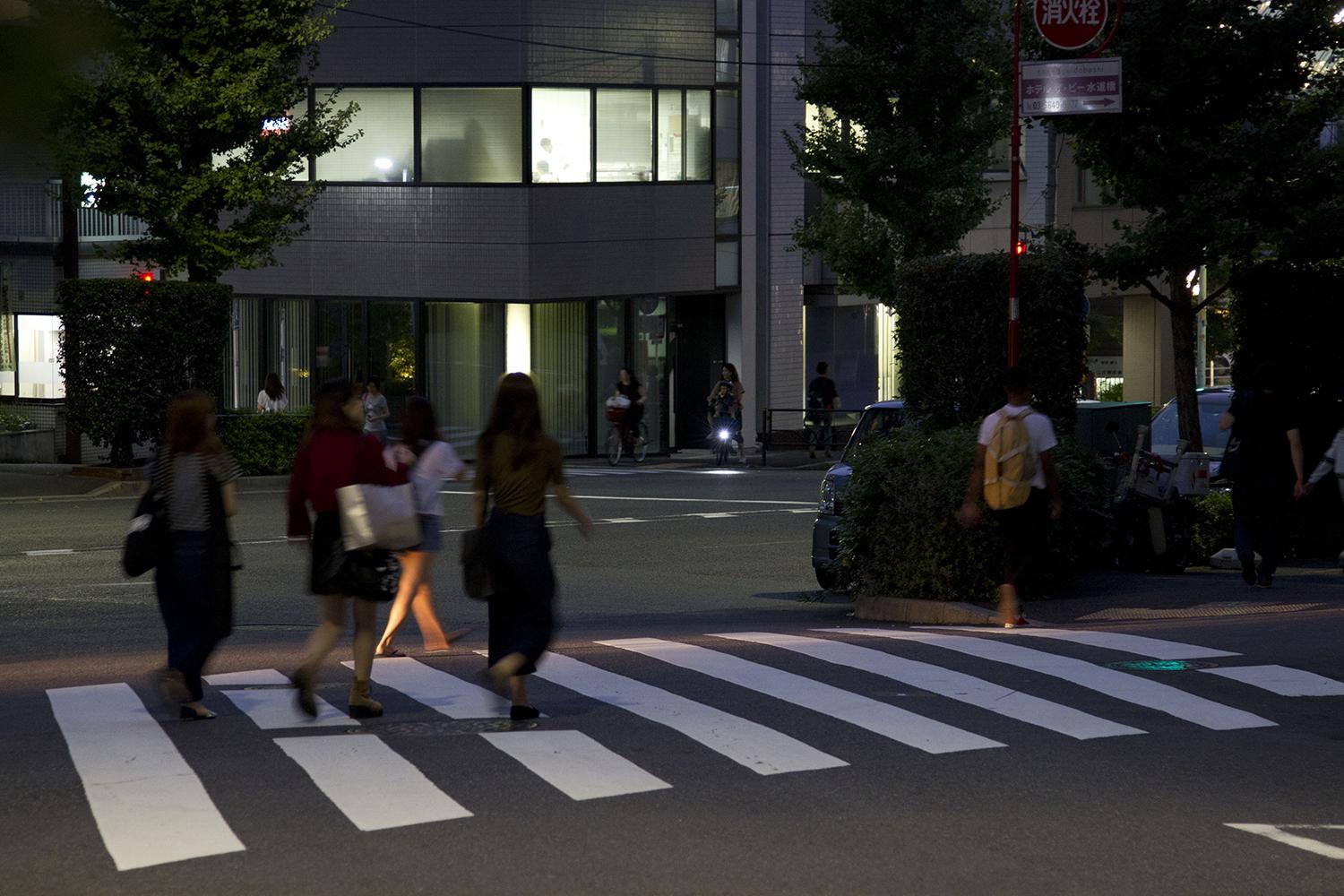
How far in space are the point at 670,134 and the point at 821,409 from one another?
259 inches

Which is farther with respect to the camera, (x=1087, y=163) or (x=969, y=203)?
(x=969, y=203)

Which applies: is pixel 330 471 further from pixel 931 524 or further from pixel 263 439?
pixel 263 439

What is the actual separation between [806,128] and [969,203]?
3.74m

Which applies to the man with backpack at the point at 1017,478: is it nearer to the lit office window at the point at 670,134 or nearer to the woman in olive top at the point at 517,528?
the woman in olive top at the point at 517,528

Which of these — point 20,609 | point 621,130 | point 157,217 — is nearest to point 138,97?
point 157,217

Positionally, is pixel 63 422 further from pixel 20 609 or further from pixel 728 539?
pixel 20 609

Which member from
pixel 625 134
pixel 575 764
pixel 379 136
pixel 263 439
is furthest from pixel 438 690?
pixel 625 134

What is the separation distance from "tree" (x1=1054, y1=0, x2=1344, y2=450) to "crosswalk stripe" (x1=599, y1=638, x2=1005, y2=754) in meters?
10.1

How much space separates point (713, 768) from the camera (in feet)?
25.8

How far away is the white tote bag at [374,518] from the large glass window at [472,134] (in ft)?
85.8

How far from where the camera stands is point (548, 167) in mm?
34625

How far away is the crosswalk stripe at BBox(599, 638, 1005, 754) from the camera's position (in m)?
8.57

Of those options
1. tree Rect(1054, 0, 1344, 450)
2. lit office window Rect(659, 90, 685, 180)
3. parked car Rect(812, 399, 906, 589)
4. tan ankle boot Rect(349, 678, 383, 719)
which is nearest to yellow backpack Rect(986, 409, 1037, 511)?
parked car Rect(812, 399, 906, 589)

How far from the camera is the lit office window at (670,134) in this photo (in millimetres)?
36094
